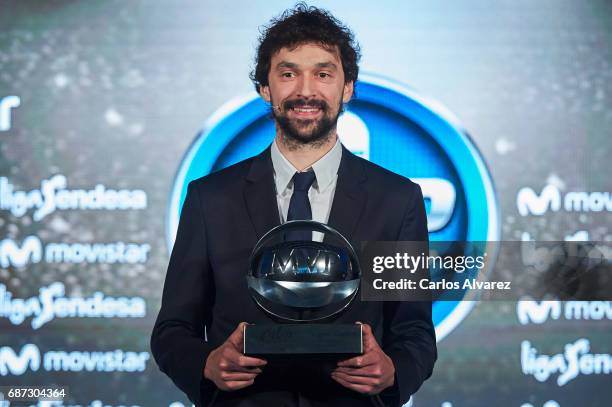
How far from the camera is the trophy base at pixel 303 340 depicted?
51.8 inches

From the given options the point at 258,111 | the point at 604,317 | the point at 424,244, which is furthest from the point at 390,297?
the point at 604,317

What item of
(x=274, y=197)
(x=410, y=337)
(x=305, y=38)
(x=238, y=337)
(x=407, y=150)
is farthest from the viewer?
(x=407, y=150)

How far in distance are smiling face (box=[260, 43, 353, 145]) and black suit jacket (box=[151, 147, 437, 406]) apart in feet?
0.34

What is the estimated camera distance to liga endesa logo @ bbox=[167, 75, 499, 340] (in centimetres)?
277

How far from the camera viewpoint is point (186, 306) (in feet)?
5.70

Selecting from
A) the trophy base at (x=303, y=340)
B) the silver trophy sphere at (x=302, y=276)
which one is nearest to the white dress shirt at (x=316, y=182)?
the silver trophy sphere at (x=302, y=276)

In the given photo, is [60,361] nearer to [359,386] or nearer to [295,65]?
[295,65]

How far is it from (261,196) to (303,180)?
0.12m

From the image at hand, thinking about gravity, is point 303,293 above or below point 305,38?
below

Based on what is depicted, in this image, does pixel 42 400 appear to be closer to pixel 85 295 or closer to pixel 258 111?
pixel 85 295

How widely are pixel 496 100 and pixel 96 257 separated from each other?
1.64 metres

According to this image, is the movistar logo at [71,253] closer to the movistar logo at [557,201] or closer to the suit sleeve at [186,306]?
the suit sleeve at [186,306]

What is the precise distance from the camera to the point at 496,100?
9.23ft

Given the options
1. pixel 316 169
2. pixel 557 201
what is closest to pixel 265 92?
pixel 316 169
